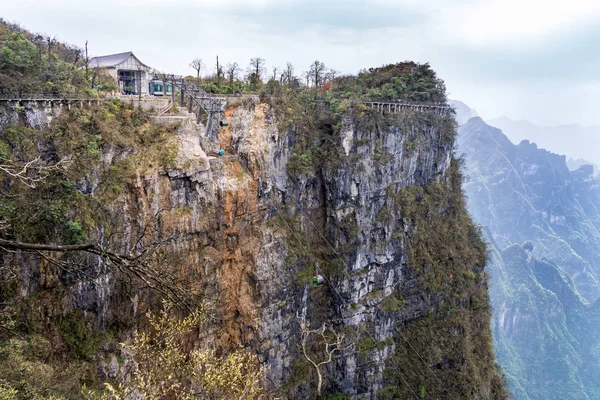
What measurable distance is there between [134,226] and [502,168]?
172414 millimetres

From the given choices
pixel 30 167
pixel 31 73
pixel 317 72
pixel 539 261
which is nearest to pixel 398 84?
pixel 317 72

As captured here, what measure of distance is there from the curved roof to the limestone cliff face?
10066 mm

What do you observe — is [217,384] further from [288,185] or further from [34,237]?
[288,185]

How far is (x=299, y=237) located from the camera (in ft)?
93.6

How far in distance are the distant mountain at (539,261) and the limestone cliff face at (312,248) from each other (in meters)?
19.4

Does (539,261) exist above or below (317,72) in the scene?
below

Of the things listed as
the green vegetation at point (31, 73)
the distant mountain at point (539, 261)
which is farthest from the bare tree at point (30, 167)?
the distant mountain at point (539, 261)

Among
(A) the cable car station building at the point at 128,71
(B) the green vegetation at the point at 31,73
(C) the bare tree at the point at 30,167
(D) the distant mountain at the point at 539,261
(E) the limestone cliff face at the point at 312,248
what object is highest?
Result: (A) the cable car station building at the point at 128,71

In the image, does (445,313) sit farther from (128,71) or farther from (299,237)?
(128,71)

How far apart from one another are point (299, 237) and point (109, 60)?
20.6 m

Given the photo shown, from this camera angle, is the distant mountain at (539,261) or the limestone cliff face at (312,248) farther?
the distant mountain at (539,261)

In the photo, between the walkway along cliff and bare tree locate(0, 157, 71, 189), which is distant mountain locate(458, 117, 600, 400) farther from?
bare tree locate(0, 157, 71, 189)

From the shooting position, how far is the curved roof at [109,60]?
97.6 ft

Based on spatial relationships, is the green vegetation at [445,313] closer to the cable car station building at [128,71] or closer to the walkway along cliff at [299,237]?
the walkway along cliff at [299,237]
